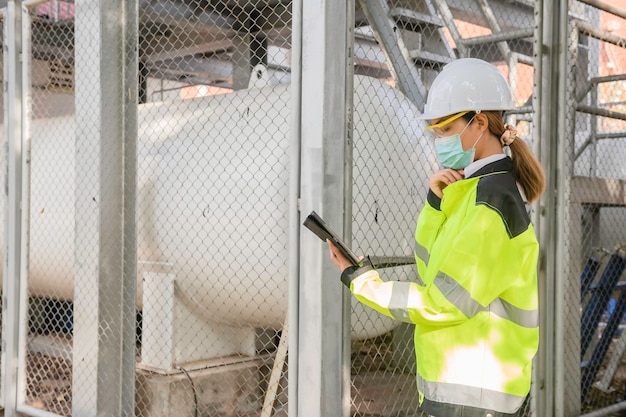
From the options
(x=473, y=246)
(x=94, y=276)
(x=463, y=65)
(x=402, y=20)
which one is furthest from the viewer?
(x=402, y=20)

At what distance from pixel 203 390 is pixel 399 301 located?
3.10 m

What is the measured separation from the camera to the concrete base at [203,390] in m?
4.57

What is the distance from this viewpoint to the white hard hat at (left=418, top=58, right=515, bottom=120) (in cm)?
219

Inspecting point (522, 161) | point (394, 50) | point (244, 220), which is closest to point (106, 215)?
point (244, 220)

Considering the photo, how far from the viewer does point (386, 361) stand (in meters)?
6.47

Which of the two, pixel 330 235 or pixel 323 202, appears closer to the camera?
pixel 330 235

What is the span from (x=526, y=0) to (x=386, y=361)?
4107mm

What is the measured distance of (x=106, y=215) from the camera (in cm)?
434

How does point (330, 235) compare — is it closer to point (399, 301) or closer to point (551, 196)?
point (399, 301)

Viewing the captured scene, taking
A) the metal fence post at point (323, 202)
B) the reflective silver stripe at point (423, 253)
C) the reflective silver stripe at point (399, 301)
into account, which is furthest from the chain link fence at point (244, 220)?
the reflective silver stripe at point (399, 301)

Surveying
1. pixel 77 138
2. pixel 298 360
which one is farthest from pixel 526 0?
pixel 298 360

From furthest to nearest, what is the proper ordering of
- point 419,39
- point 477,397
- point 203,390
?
point 419,39
point 203,390
point 477,397

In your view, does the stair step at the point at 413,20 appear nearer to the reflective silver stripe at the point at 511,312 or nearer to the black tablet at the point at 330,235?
the black tablet at the point at 330,235

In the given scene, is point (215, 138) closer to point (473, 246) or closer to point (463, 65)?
point (463, 65)
